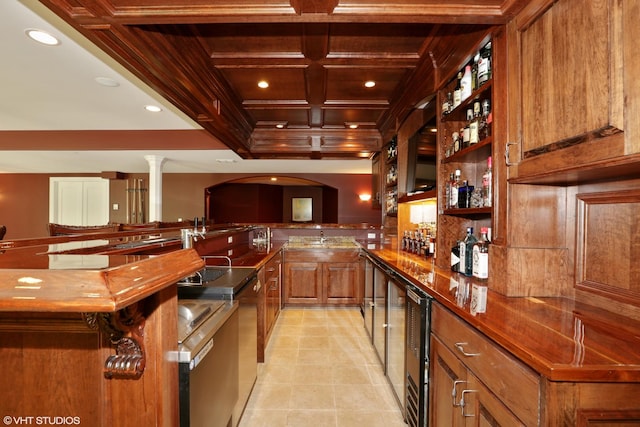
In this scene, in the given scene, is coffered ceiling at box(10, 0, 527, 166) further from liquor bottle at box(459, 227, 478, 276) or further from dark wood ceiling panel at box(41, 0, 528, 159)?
liquor bottle at box(459, 227, 478, 276)

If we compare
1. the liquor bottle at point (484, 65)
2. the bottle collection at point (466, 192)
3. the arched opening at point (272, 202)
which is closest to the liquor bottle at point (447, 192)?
the bottle collection at point (466, 192)

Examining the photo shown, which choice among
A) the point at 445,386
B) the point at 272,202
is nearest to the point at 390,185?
the point at 445,386

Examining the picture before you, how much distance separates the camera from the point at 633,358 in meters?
0.73

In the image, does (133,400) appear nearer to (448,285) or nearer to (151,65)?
(448,285)

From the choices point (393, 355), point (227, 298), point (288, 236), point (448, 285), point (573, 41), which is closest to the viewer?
point (573, 41)

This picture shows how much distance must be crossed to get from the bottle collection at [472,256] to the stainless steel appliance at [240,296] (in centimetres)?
132

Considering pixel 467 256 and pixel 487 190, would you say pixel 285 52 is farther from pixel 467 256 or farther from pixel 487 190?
pixel 467 256

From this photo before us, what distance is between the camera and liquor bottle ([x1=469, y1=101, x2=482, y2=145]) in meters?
1.59

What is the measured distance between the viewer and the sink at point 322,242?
3.84 metres

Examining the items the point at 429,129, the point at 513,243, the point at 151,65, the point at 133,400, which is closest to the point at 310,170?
the point at 429,129

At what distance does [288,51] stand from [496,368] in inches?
80.7

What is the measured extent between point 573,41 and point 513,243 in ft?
2.53

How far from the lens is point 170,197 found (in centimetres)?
720

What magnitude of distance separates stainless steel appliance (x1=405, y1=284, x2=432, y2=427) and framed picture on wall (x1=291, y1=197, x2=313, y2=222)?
31.1ft
